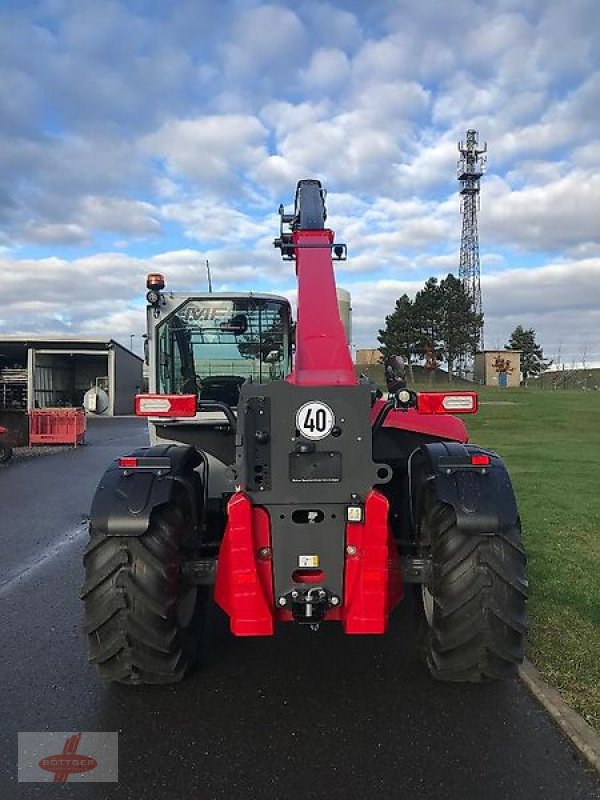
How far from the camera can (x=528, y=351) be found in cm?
7400

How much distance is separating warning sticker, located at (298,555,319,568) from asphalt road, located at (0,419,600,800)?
2.62 feet

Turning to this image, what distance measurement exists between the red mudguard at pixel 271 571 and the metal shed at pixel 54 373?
118 feet

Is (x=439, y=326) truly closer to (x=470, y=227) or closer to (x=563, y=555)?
(x=470, y=227)

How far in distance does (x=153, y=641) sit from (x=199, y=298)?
152 inches

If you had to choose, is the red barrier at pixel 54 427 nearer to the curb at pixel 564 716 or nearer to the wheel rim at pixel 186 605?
the wheel rim at pixel 186 605

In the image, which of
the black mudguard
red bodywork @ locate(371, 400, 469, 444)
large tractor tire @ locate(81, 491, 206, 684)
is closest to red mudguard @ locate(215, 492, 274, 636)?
large tractor tire @ locate(81, 491, 206, 684)

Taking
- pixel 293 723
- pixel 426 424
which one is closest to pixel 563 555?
pixel 426 424

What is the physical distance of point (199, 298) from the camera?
690cm

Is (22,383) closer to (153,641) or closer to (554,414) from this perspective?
(554,414)

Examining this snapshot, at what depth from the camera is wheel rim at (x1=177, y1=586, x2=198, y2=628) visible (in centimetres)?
406

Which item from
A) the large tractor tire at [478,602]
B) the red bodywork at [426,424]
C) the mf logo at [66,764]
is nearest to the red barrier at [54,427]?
the red bodywork at [426,424]

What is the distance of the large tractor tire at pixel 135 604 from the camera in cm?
380

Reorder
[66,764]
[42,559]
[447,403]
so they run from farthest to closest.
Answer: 1. [42,559]
2. [447,403]
3. [66,764]

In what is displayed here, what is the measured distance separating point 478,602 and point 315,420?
1310 millimetres
